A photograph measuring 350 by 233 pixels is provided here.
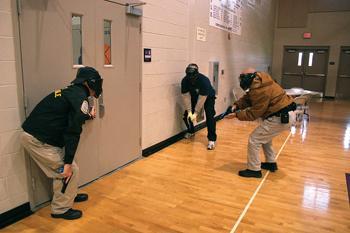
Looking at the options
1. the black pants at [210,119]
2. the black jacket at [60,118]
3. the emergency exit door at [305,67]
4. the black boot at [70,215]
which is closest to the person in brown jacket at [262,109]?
the black pants at [210,119]

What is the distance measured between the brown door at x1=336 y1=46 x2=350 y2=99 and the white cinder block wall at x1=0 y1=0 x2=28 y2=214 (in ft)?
41.3

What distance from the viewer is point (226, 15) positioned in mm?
7598

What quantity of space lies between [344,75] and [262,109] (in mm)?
10506

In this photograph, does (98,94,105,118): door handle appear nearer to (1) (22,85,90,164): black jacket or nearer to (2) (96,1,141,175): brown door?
(2) (96,1,141,175): brown door

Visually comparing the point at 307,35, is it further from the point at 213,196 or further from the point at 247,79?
the point at 213,196

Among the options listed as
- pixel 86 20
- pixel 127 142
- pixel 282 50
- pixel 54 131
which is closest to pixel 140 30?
pixel 86 20

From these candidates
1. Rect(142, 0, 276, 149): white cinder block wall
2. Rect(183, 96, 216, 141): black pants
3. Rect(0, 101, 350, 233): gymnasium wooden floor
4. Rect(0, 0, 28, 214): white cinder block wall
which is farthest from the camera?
Rect(183, 96, 216, 141): black pants

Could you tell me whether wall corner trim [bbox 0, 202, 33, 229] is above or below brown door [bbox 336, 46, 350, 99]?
below

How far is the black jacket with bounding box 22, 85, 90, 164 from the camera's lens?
2684 millimetres

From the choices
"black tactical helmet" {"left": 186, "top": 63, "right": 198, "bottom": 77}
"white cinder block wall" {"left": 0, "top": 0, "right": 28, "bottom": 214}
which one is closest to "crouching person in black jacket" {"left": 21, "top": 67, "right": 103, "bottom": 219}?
"white cinder block wall" {"left": 0, "top": 0, "right": 28, "bottom": 214}

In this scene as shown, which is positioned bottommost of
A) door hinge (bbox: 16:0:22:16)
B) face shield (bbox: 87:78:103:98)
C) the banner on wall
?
face shield (bbox: 87:78:103:98)

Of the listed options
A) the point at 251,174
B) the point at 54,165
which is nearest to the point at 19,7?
the point at 54,165

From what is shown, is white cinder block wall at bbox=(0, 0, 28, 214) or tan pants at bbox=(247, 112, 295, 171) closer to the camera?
white cinder block wall at bbox=(0, 0, 28, 214)

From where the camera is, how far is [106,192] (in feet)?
11.4
